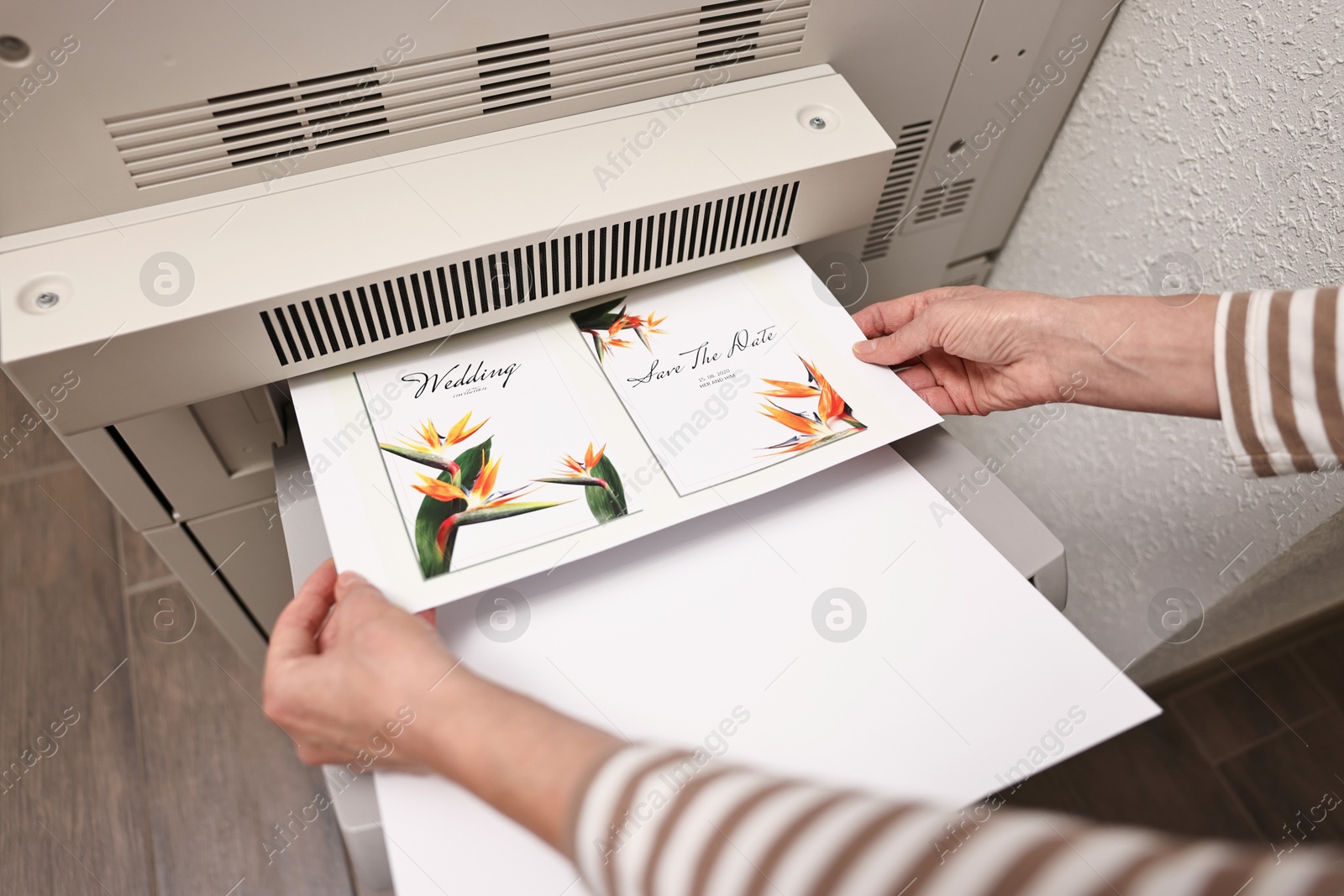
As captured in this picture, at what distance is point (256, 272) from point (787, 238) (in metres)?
0.39

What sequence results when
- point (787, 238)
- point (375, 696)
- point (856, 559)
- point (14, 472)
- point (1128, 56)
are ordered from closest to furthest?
point (375, 696)
point (856, 559)
point (787, 238)
point (1128, 56)
point (14, 472)

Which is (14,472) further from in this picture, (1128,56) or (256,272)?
(1128,56)

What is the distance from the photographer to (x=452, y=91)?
0.58 m

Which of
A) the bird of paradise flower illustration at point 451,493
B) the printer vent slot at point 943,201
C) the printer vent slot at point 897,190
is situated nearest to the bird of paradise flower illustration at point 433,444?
the bird of paradise flower illustration at point 451,493

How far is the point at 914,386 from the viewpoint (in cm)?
72

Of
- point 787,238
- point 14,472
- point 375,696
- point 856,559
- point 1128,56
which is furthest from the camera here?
point 14,472

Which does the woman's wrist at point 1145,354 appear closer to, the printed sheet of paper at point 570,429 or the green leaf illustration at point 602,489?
the printed sheet of paper at point 570,429

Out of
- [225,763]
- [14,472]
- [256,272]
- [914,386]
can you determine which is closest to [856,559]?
[914,386]

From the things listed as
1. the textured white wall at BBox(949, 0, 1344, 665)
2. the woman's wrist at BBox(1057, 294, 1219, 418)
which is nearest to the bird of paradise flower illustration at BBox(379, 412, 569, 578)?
the woman's wrist at BBox(1057, 294, 1219, 418)

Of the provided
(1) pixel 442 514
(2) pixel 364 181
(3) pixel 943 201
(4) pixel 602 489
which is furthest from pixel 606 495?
(3) pixel 943 201

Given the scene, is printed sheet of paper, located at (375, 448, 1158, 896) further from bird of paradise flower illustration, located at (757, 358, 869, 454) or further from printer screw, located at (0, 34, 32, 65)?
printer screw, located at (0, 34, 32, 65)

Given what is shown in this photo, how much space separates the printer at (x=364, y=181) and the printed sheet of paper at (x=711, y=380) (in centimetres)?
3

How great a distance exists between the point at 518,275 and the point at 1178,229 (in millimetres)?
643

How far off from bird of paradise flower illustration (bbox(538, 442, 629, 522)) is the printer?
13cm
